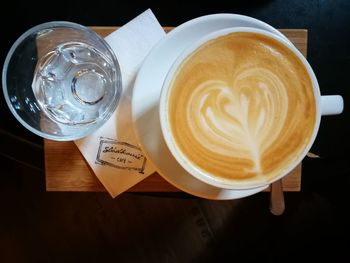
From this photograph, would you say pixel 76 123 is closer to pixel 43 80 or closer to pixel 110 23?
pixel 43 80

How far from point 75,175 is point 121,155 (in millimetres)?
93

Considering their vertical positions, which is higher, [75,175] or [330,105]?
[330,105]

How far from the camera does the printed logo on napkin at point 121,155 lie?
0.71 m

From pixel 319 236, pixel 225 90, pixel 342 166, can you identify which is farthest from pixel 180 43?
pixel 319 236

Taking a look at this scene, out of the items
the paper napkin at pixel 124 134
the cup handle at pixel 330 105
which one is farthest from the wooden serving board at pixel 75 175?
the cup handle at pixel 330 105

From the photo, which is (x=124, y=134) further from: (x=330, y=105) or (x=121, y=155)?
(x=330, y=105)

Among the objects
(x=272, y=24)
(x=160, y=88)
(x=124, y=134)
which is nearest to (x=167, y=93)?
(x=160, y=88)

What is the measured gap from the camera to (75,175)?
74 cm

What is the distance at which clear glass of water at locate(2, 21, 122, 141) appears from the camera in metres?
0.68

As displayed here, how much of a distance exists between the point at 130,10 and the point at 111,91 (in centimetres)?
22

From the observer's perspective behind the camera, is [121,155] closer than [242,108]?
No

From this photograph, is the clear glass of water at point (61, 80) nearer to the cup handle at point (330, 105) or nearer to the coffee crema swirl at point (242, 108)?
the coffee crema swirl at point (242, 108)

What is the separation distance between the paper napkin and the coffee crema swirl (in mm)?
165

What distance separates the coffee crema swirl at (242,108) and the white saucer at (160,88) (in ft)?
0.22
